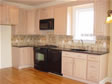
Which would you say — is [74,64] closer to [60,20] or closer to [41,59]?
[41,59]

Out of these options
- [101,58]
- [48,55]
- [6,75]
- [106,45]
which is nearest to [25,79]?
[6,75]

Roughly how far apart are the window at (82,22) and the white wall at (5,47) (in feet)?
8.32

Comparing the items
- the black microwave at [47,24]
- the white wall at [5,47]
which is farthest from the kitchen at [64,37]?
the white wall at [5,47]

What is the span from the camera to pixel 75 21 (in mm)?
4734

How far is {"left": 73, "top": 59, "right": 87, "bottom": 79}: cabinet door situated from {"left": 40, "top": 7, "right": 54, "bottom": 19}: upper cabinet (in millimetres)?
2094

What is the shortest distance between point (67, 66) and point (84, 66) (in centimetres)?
61

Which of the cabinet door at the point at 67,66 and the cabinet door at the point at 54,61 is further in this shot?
the cabinet door at the point at 54,61

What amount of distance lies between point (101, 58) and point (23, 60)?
3113 mm

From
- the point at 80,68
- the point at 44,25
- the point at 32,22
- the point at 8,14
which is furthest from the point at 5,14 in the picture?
the point at 80,68

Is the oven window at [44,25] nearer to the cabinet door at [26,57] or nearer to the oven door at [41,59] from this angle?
the oven door at [41,59]

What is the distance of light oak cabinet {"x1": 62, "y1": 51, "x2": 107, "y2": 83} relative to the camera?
11.6 feet

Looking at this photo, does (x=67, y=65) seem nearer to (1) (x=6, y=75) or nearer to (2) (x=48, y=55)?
(2) (x=48, y=55)

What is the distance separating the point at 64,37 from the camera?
5.07 metres

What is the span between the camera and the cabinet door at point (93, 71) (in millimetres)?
3535
